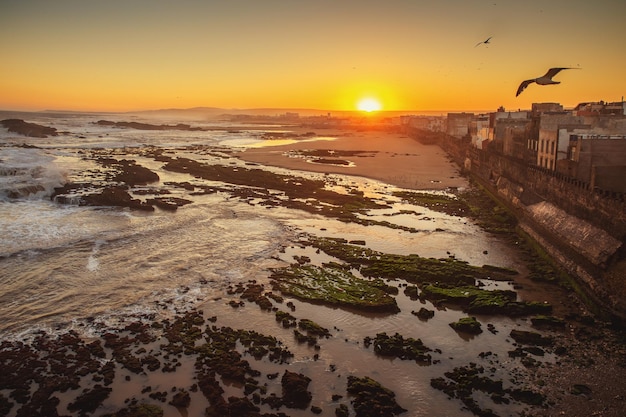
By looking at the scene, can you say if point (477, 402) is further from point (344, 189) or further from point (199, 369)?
point (344, 189)

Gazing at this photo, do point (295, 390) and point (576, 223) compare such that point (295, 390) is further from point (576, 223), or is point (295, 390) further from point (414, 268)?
point (576, 223)

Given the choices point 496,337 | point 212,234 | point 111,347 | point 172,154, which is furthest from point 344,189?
point 172,154

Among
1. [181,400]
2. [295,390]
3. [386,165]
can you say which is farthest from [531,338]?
[386,165]

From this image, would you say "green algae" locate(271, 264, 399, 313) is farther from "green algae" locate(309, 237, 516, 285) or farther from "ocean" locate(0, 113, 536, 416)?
"green algae" locate(309, 237, 516, 285)

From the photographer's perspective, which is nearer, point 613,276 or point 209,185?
point 613,276

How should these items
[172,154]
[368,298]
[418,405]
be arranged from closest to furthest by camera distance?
[418,405]
[368,298]
[172,154]

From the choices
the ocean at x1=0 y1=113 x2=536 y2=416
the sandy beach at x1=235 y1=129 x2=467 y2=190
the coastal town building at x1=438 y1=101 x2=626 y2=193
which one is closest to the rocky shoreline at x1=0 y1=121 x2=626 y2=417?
the ocean at x1=0 y1=113 x2=536 y2=416
